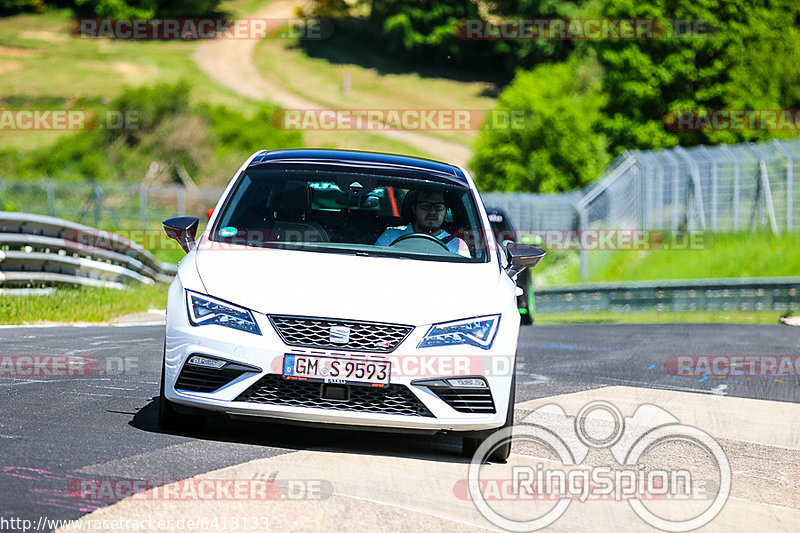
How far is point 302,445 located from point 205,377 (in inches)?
28.8

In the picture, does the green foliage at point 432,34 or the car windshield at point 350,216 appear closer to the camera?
the car windshield at point 350,216

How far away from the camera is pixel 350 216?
765cm

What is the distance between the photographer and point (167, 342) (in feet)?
21.9

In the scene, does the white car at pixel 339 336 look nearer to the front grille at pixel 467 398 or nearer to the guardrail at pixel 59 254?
the front grille at pixel 467 398

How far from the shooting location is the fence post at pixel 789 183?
28.0 meters

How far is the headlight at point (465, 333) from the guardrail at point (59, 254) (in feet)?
29.5

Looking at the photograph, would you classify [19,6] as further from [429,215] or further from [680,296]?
[429,215]

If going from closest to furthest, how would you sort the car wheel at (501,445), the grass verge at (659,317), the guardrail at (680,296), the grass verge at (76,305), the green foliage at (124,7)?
the car wheel at (501,445), the grass verge at (76,305), the grass verge at (659,317), the guardrail at (680,296), the green foliage at (124,7)

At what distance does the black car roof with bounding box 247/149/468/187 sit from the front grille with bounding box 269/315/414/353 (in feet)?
5.97

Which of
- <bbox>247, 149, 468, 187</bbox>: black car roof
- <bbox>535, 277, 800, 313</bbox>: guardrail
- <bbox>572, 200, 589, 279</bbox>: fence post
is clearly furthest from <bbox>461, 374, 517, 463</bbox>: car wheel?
<bbox>572, 200, 589, 279</bbox>: fence post

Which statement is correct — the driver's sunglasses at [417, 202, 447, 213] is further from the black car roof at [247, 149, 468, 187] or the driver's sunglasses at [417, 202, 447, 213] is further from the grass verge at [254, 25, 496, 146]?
the grass verge at [254, 25, 496, 146]

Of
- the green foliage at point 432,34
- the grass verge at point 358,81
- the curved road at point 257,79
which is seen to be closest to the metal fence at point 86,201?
the curved road at point 257,79

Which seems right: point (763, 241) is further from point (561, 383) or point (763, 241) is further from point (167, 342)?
point (167, 342)

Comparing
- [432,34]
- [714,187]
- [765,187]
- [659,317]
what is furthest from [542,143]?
[659,317]
